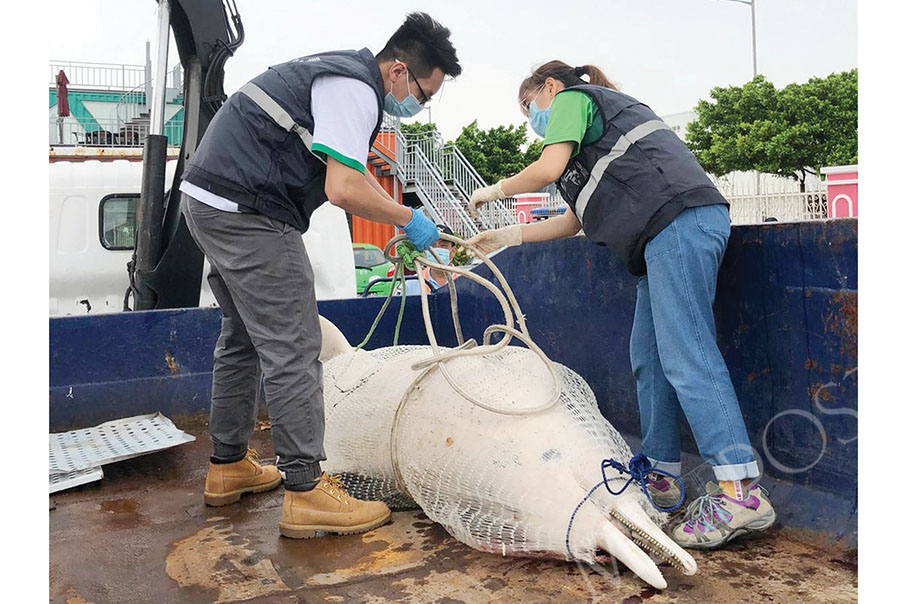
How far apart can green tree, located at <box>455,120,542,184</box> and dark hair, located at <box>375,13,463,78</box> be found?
1207 inches

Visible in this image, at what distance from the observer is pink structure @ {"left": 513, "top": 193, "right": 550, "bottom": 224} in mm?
26781

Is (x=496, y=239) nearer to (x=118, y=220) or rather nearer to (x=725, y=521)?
(x=725, y=521)

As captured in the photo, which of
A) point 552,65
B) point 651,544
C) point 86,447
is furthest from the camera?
point 86,447

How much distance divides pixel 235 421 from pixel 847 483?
2.33 metres

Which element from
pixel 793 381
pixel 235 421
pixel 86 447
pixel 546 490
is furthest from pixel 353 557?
pixel 86 447

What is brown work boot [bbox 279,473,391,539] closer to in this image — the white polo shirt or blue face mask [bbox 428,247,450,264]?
blue face mask [bbox 428,247,450,264]

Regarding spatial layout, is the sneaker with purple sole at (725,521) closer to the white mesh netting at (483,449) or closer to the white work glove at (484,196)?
the white mesh netting at (483,449)

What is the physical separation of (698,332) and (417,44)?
1524 millimetres

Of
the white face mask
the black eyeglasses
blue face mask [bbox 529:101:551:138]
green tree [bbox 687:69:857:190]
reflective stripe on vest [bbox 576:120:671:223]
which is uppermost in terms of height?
green tree [bbox 687:69:857:190]

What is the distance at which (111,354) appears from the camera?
15.3 feet

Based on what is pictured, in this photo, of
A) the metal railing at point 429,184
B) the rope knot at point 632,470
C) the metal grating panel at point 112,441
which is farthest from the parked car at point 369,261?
the rope knot at point 632,470

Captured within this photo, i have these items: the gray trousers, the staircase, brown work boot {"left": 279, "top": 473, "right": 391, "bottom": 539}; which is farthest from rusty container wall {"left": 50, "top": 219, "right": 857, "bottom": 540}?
the staircase

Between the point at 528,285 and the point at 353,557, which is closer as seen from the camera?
the point at 353,557

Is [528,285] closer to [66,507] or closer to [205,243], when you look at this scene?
[205,243]
